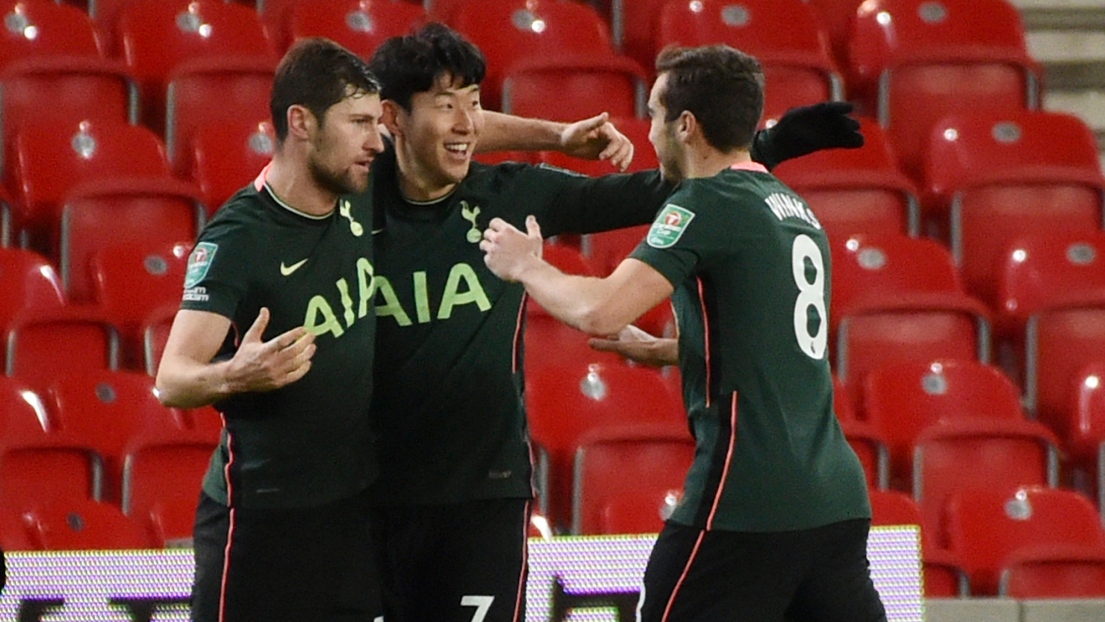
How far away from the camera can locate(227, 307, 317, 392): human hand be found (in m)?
3.57

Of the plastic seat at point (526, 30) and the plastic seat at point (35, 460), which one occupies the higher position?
the plastic seat at point (526, 30)

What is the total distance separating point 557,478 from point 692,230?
247cm

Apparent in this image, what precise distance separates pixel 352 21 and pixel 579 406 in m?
2.34

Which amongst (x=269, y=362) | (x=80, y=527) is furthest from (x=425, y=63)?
(x=80, y=527)

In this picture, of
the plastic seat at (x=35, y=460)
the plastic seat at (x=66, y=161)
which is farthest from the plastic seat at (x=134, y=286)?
the plastic seat at (x=35, y=460)

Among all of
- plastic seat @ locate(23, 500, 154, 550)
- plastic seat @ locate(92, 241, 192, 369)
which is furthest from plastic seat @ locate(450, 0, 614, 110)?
plastic seat @ locate(23, 500, 154, 550)

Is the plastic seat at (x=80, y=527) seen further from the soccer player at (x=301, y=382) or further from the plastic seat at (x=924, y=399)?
the plastic seat at (x=924, y=399)

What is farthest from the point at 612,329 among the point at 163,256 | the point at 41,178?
the point at 41,178

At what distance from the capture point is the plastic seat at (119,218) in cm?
677

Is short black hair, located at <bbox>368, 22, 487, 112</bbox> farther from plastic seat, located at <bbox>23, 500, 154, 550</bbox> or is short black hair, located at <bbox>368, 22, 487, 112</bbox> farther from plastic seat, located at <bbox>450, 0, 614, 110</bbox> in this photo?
plastic seat, located at <bbox>450, 0, 614, 110</bbox>

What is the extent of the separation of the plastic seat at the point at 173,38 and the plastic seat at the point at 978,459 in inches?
116

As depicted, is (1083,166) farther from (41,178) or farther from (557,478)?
(41,178)

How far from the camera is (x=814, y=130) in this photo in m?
4.23

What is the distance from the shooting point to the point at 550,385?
620 centimetres
